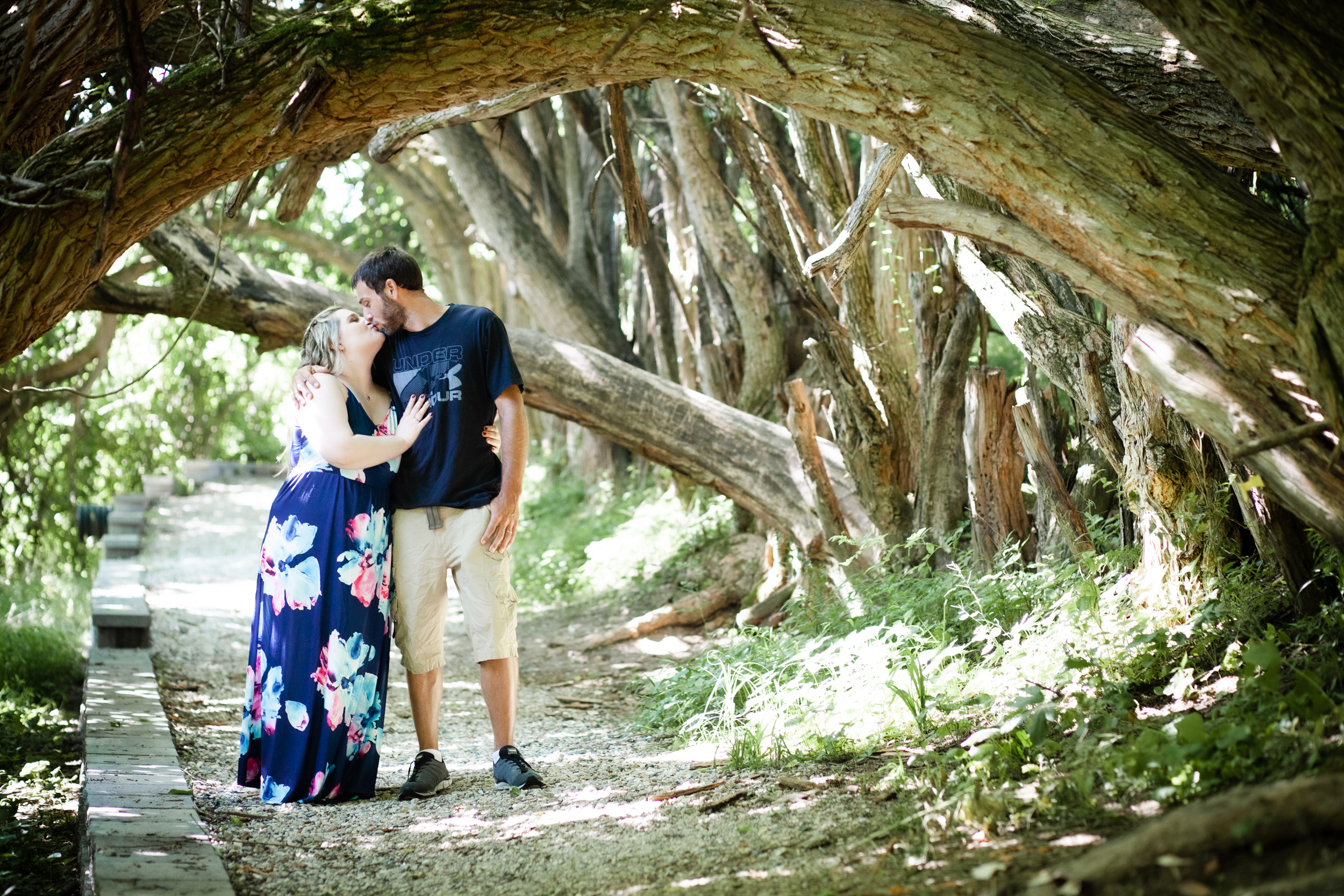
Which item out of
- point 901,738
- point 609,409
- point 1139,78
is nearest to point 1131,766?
point 901,738

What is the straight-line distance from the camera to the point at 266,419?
19.7 metres

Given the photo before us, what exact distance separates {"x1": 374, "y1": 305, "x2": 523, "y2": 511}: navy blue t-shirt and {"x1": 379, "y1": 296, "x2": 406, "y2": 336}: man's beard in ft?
0.17

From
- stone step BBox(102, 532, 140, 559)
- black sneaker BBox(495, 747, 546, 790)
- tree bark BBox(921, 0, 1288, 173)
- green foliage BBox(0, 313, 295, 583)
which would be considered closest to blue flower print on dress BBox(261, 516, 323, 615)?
black sneaker BBox(495, 747, 546, 790)

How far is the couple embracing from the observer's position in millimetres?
4070

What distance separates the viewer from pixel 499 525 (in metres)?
4.21

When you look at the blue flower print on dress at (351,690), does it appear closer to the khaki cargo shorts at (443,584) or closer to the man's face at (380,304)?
the khaki cargo shorts at (443,584)

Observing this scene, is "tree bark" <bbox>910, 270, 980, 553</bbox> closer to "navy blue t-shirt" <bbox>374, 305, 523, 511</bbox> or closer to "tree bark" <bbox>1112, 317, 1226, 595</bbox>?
"tree bark" <bbox>1112, 317, 1226, 595</bbox>

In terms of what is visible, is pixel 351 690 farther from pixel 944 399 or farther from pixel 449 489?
pixel 944 399

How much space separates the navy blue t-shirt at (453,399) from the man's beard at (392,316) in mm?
53

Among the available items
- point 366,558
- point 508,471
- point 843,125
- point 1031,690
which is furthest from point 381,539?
point 1031,690

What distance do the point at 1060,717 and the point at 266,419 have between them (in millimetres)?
18637

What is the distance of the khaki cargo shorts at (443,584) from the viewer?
13.9ft

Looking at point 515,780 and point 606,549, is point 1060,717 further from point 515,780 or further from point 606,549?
point 606,549

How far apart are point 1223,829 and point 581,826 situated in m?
2.02
